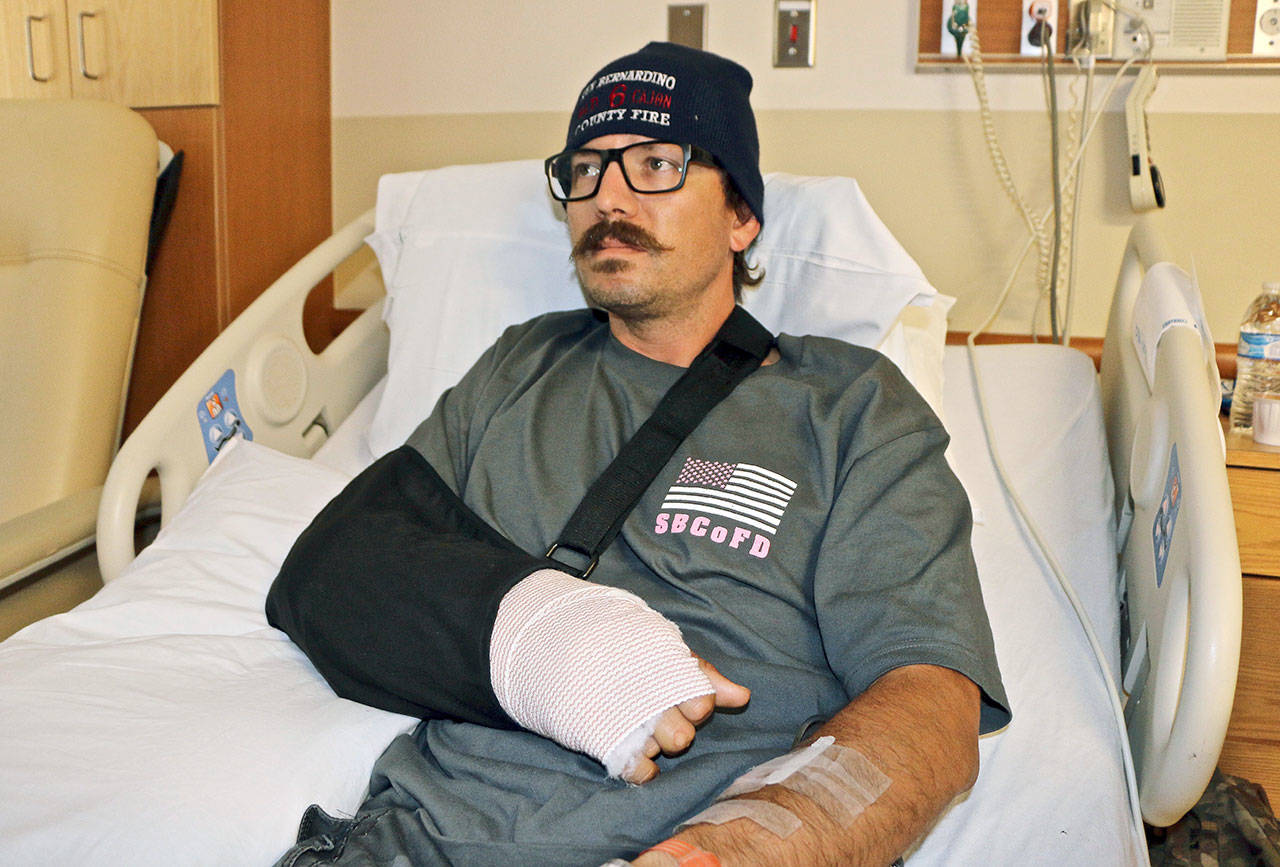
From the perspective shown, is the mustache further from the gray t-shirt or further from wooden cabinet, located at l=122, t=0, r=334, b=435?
wooden cabinet, located at l=122, t=0, r=334, b=435

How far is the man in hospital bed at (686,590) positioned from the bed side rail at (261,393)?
0.42 m

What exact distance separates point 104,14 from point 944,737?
2.20 m

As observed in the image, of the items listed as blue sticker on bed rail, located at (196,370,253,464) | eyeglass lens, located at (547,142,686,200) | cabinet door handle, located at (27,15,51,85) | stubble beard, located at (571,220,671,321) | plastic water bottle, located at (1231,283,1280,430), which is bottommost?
blue sticker on bed rail, located at (196,370,253,464)

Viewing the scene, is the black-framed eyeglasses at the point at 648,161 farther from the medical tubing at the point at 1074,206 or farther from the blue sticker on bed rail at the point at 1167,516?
the medical tubing at the point at 1074,206

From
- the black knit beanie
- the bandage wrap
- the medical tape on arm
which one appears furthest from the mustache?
the medical tape on arm

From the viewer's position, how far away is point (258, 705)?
3.81ft

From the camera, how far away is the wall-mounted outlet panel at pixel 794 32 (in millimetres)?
2160

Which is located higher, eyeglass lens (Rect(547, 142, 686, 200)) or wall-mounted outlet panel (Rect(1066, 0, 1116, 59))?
wall-mounted outlet panel (Rect(1066, 0, 1116, 59))

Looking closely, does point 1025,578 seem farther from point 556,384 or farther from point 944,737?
point 556,384

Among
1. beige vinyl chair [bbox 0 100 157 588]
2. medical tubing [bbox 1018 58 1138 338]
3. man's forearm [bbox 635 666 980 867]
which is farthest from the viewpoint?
medical tubing [bbox 1018 58 1138 338]

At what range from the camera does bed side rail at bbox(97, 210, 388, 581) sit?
1547 mm

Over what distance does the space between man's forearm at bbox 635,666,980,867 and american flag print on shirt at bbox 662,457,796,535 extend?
26cm

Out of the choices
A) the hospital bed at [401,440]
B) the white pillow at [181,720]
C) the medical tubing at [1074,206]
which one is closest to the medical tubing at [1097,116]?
the medical tubing at [1074,206]

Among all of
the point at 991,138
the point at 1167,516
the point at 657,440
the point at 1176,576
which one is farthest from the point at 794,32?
the point at 1176,576
